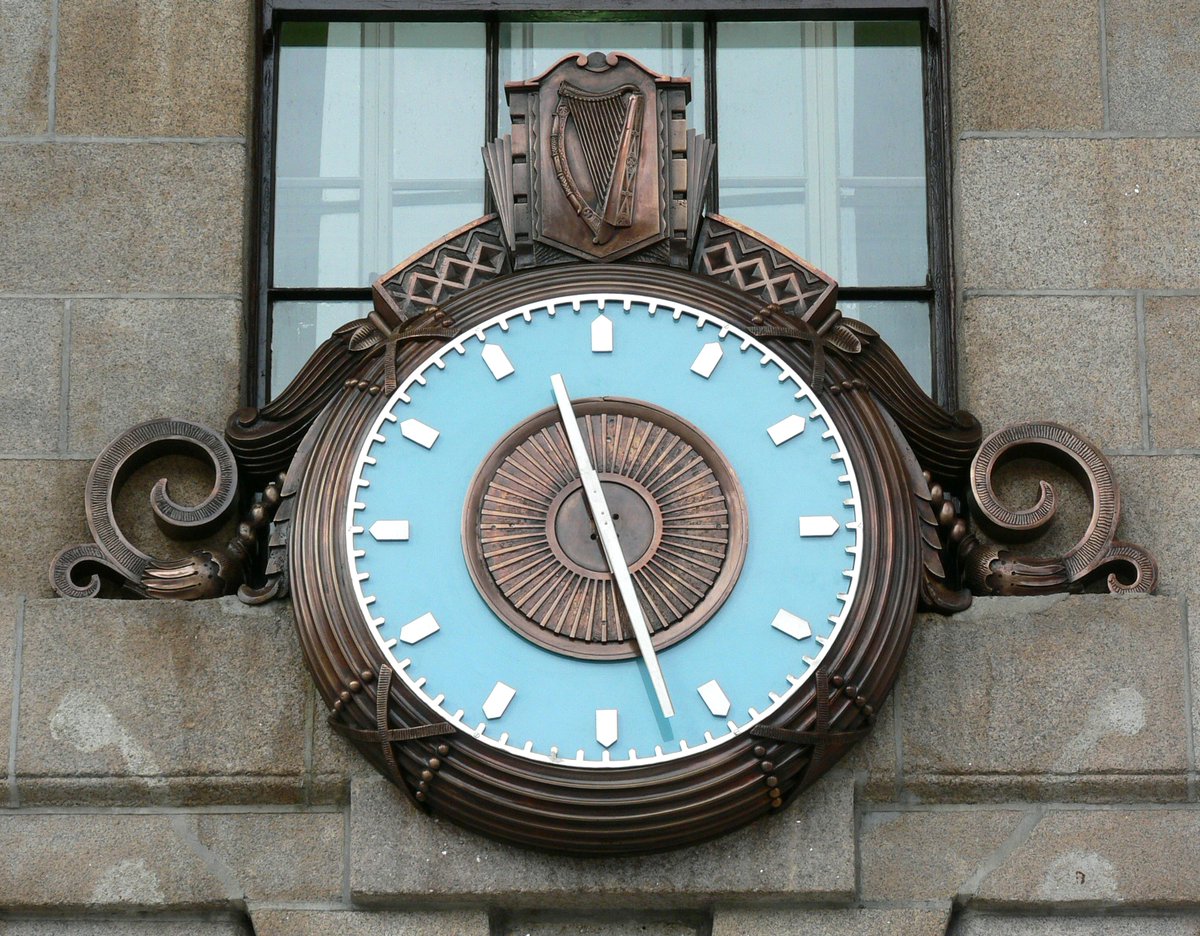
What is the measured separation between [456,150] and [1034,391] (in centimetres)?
232

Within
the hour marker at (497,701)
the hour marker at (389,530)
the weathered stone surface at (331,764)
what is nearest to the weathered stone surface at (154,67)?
the hour marker at (389,530)

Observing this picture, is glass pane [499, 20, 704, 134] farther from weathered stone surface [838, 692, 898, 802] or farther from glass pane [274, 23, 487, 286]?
weathered stone surface [838, 692, 898, 802]

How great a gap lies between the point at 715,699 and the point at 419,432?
51.3 inches

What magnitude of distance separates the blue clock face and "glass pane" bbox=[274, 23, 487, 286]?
108 cm

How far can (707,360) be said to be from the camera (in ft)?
27.9

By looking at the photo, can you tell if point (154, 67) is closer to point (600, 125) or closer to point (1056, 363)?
point (600, 125)

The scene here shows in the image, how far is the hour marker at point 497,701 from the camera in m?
8.07

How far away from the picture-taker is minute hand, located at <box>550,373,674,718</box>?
26.4ft

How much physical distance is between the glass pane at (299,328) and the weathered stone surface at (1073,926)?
3.05 meters

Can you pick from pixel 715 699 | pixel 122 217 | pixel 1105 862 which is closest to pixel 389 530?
pixel 715 699

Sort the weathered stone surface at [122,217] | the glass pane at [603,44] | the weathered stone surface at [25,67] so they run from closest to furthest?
1. the weathered stone surface at [122,217]
2. the weathered stone surface at [25,67]
3. the glass pane at [603,44]

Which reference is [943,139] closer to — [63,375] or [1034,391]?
[1034,391]

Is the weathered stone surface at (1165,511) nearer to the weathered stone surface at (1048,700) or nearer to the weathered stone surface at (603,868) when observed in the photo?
the weathered stone surface at (1048,700)

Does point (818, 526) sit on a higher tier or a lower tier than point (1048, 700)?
higher
